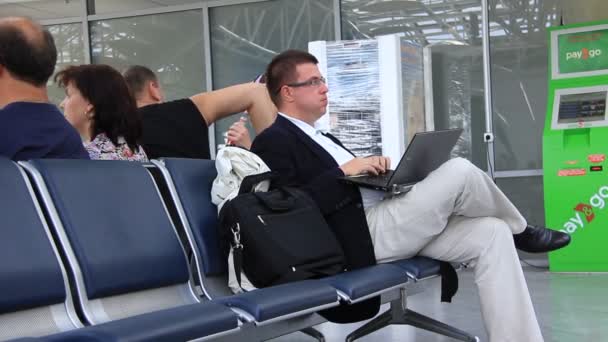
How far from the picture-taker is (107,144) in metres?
2.78

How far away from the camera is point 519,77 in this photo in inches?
242

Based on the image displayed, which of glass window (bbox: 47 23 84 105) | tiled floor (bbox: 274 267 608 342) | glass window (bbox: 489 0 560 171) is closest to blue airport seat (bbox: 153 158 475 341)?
tiled floor (bbox: 274 267 608 342)

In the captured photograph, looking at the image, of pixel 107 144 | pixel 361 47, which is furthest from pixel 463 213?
pixel 361 47

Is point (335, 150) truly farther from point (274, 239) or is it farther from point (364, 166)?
point (274, 239)

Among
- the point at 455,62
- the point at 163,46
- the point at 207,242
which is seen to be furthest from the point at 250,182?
the point at 163,46

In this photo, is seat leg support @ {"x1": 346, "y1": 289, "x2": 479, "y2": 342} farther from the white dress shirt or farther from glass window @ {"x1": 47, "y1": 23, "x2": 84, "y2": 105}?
glass window @ {"x1": 47, "y1": 23, "x2": 84, "y2": 105}

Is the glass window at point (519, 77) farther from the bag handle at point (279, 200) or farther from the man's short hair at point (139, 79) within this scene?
the bag handle at point (279, 200)

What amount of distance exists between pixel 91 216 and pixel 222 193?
574 millimetres

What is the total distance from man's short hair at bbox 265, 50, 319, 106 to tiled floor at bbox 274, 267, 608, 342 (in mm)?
1145

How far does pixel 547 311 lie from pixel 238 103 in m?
1.89

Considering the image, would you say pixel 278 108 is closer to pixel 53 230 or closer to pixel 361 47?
pixel 53 230

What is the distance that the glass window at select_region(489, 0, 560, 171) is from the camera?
239 inches

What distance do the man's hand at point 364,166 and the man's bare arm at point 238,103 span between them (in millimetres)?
628

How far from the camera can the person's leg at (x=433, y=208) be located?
276cm
